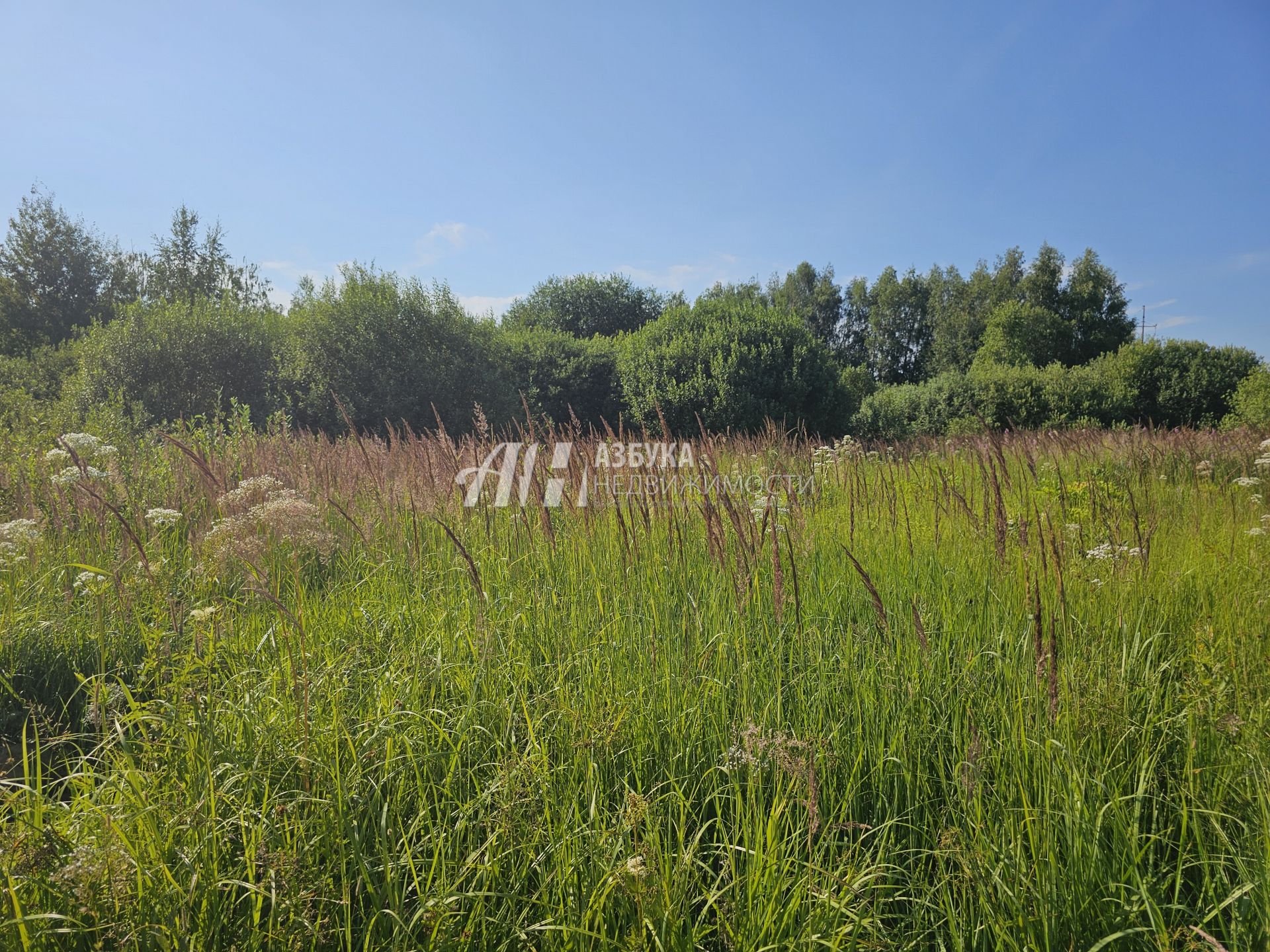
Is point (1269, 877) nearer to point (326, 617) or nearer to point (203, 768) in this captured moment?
point (203, 768)

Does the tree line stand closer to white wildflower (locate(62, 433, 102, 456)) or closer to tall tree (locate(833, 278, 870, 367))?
white wildflower (locate(62, 433, 102, 456))

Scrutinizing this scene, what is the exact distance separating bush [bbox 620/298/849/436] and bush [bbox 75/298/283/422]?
804 centimetres

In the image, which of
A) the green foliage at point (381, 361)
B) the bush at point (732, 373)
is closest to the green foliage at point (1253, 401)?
the bush at point (732, 373)

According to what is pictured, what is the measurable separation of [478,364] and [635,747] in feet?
42.5

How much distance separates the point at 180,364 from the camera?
12.9 metres

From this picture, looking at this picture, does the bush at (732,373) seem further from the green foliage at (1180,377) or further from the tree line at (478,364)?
the green foliage at (1180,377)

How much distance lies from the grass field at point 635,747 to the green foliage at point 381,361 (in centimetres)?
972

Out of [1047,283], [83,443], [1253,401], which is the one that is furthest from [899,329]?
[83,443]

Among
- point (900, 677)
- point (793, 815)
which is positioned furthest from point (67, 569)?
point (900, 677)

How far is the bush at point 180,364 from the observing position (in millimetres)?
12641

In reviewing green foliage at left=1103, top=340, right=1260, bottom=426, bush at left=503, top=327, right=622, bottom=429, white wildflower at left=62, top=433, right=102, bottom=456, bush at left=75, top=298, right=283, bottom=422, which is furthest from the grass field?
green foliage at left=1103, top=340, right=1260, bottom=426

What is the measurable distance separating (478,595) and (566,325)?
1167 inches

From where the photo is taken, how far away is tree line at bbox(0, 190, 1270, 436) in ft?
42.0

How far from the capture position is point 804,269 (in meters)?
53.3
